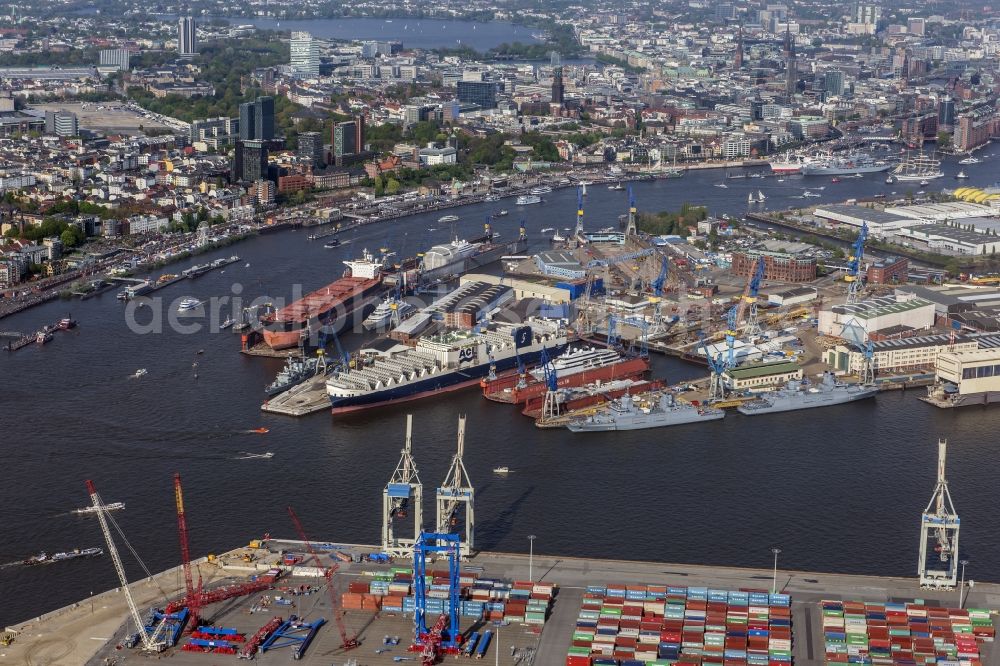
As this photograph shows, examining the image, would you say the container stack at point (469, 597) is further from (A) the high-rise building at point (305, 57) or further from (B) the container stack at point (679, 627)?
(A) the high-rise building at point (305, 57)

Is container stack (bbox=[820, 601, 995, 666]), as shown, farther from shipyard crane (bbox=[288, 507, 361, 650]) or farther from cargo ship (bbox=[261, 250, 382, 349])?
cargo ship (bbox=[261, 250, 382, 349])

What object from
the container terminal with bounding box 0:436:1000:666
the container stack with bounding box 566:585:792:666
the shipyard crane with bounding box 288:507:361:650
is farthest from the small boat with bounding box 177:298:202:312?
the container stack with bounding box 566:585:792:666

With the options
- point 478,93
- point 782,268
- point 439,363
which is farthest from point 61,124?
point 439,363

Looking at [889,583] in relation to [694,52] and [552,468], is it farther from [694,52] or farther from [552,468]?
[694,52]

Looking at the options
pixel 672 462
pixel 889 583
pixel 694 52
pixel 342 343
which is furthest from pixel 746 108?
pixel 889 583

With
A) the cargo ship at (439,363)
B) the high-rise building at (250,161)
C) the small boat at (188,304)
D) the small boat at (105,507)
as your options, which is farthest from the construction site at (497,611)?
the high-rise building at (250,161)

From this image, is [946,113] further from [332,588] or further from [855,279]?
[332,588]
